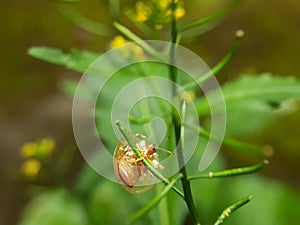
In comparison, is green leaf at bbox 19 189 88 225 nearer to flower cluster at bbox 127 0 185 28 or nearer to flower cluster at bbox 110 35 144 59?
flower cluster at bbox 110 35 144 59

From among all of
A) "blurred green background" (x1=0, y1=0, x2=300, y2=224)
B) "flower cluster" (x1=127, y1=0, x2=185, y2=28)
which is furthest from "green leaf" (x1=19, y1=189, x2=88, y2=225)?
"flower cluster" (x1=127, y1=0, x2=185, y2=28)

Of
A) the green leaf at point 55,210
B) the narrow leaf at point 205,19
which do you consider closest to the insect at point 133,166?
the narrow leaf at point 205,19

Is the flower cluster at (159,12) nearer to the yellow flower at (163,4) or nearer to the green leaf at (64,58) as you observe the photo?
the yellow flower at (163,4)

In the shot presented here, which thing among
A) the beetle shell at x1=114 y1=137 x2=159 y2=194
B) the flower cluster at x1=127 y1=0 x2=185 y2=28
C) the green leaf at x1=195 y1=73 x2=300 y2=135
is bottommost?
the beetle shell at x1=114 y1=137 x2=159 y2=194

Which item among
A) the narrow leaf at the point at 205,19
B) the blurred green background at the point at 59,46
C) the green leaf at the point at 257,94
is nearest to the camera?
the narrow leaf at the point at 205,19

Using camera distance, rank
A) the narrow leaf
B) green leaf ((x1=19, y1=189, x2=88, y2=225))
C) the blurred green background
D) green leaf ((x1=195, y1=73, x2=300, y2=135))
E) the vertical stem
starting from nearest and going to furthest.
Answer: the vertical stem → the narrow leaf → green leaf ((x1=195, y1=73, x2=300, y2=135)) → green leaf ((x1=19, y1=189, x2=88, y2=225)) → the blurred green background

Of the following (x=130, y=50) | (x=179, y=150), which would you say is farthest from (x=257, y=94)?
(x=179, y=150)

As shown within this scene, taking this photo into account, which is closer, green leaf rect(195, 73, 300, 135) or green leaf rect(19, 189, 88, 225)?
green leaf rect(195, 73, 300, 135)
